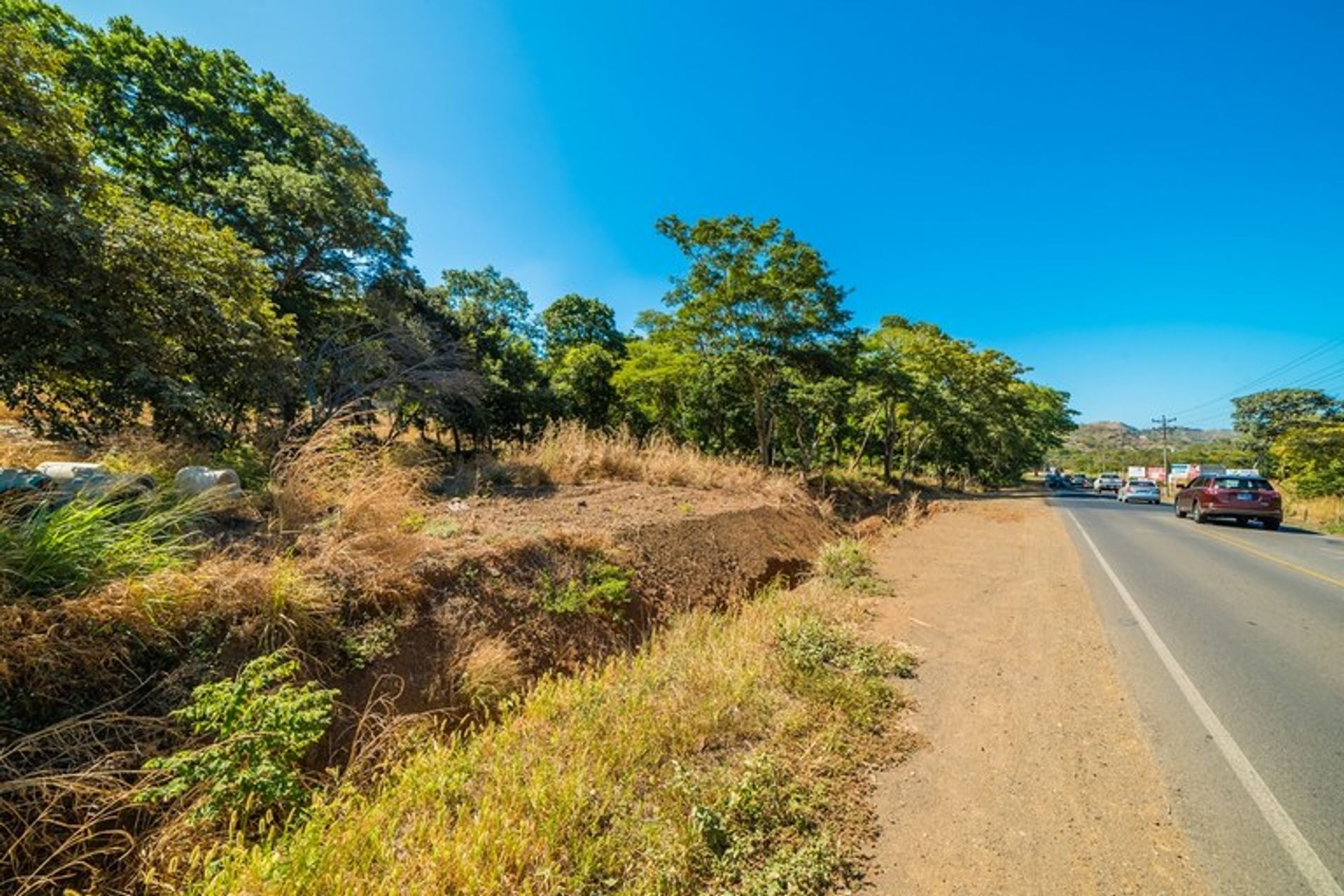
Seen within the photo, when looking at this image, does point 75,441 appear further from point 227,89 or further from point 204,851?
Answer: point 227,89

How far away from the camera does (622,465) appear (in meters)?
12.5

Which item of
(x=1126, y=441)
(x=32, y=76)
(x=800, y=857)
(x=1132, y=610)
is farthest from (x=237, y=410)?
(x=1126, y=441)

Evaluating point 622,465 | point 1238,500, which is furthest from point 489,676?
point 1238,500

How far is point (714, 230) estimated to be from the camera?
64.2 ft

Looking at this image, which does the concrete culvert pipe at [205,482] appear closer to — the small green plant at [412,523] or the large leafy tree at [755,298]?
the small green plant at [412,523]

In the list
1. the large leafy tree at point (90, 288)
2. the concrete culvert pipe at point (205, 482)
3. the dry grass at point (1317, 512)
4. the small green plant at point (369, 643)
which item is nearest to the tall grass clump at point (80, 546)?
the concrete culvert pipe at point (205, 482)

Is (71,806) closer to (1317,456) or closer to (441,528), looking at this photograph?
(441,528)

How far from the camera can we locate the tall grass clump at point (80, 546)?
307cm

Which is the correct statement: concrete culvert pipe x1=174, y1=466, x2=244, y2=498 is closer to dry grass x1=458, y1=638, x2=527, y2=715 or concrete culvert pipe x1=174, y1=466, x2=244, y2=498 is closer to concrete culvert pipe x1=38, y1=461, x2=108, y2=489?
concrete culvert pipe x1=38, y1=461, x2=108, y2=489

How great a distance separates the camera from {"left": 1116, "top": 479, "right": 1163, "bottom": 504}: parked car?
2919 cm

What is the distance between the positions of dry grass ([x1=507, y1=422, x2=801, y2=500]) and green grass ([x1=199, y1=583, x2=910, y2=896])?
24.1 ft

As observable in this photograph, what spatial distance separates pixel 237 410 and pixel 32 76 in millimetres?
4904

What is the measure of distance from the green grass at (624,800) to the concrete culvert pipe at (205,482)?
12.4ft

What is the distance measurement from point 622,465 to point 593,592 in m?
6.66
